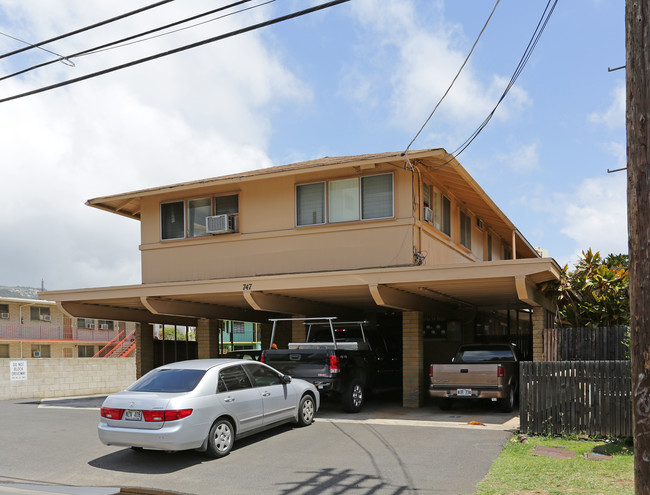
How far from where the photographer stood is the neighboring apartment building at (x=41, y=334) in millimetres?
35969

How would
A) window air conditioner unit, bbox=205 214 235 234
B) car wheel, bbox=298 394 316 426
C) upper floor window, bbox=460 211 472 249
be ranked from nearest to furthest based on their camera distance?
1. car wheel, bbox=298 394 316 426
2. window air conditioner unit, bbox=205 214 235 234
3. upper floor window, bbox=460 211 472 249

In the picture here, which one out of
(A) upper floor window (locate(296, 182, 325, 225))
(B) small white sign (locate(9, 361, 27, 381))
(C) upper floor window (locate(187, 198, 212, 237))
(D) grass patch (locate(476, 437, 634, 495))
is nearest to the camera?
(D) grass patch (locate(476, 437, 634, 495))

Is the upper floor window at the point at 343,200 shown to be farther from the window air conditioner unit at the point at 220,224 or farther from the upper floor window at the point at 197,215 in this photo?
the upper floor window at the point at 197,215

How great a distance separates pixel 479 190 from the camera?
59.3 ft

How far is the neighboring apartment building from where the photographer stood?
1416 inches

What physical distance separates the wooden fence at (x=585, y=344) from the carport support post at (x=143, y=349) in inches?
543

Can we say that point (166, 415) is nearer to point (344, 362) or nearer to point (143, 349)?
point (344, 362)

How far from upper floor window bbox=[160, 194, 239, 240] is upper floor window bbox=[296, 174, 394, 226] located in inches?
85.3

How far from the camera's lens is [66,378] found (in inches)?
989

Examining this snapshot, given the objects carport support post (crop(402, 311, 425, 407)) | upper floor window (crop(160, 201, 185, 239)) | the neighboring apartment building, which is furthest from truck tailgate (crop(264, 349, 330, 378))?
the neighboring apartment building

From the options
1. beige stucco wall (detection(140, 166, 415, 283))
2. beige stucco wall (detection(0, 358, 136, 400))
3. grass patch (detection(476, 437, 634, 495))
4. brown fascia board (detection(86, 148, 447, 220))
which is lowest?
beige stucco wall (detection(0, 358, 136, 400))

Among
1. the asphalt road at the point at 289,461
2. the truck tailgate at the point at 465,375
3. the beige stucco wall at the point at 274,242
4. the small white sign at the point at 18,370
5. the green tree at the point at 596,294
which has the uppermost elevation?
the beige stucco wall at the point at 274,242

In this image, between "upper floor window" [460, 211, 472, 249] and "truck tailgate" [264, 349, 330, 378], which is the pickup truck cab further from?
"upper floor window" [460, 211, 472, 249]

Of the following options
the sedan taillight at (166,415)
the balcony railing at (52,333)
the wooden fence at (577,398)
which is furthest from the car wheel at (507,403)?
the balcony railing at (52,333)
